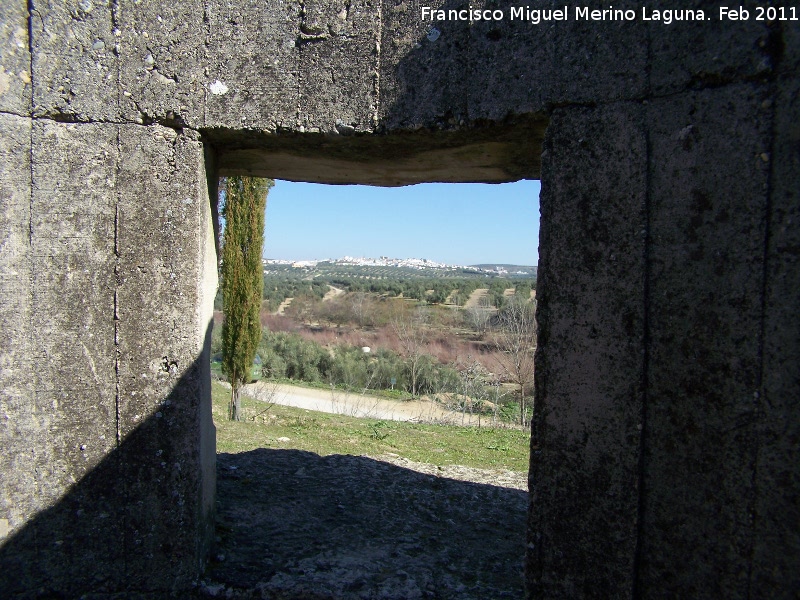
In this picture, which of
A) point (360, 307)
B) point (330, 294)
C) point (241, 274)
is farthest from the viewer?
point (330, 294)

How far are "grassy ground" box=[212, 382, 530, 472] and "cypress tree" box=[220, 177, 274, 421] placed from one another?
852 millimetres

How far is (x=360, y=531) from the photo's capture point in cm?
280

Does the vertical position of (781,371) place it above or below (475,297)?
above

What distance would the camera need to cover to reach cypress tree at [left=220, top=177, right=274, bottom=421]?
8500 mm

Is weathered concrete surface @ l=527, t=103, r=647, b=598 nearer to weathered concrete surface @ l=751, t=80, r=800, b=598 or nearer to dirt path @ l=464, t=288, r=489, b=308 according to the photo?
weathered concrete surface @ l=751, t=80, r=800, b=598

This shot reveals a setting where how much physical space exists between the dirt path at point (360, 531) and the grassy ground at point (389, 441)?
2.44 ft

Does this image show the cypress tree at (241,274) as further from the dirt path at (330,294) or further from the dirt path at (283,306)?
the dirt path at (330,294)

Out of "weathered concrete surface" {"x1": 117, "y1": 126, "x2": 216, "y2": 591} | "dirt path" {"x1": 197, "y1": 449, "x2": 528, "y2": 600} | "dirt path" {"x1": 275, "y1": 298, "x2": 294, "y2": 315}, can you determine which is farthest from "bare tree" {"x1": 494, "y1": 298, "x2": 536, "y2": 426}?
"dirt path" {"x1": 275, "y1": 298, "x2": 294, "y2": 315}

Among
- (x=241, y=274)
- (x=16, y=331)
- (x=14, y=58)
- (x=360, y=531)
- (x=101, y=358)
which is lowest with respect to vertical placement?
(x=360, y=531)

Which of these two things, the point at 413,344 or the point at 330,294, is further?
the point at 330,294

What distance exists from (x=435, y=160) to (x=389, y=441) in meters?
4.26

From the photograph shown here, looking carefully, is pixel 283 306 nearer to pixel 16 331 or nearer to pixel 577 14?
pixel 16 331

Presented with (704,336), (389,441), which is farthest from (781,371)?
(389,441)

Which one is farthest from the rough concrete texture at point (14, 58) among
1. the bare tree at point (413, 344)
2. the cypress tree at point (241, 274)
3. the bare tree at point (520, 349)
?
the bare tree at point (413, 344)
